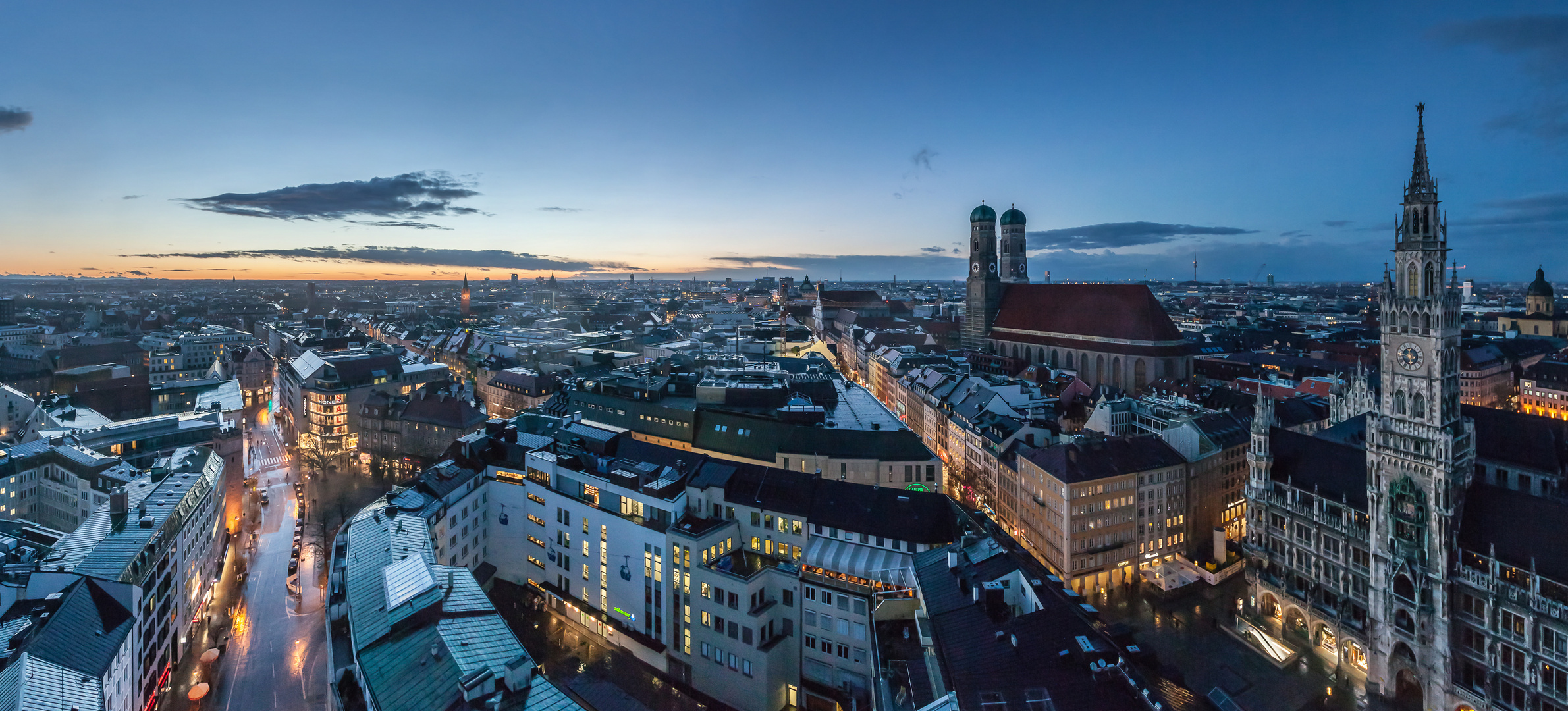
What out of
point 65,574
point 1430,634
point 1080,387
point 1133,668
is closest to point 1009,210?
point 1080,387

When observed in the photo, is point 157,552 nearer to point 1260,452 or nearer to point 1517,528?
point 1260,452

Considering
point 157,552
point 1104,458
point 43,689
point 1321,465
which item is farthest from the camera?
point 1104,458

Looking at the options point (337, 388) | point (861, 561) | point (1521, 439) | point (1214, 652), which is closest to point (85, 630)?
point (861, 561)

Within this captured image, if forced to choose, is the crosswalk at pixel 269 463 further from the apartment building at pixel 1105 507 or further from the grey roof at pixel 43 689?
the apartment building at pixel 1105 507

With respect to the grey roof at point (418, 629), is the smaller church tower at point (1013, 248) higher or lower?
higher

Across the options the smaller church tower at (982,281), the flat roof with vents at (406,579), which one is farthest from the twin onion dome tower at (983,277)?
the flat roof with vents at (406,579)

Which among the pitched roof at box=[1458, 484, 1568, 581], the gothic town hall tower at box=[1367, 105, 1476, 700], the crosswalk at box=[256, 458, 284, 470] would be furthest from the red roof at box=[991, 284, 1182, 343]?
the crosswalk at box=[256, 458, 284, 470]

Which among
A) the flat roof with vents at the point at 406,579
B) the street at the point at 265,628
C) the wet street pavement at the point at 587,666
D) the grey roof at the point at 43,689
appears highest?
the flat roof with vents at the point at 406,579
